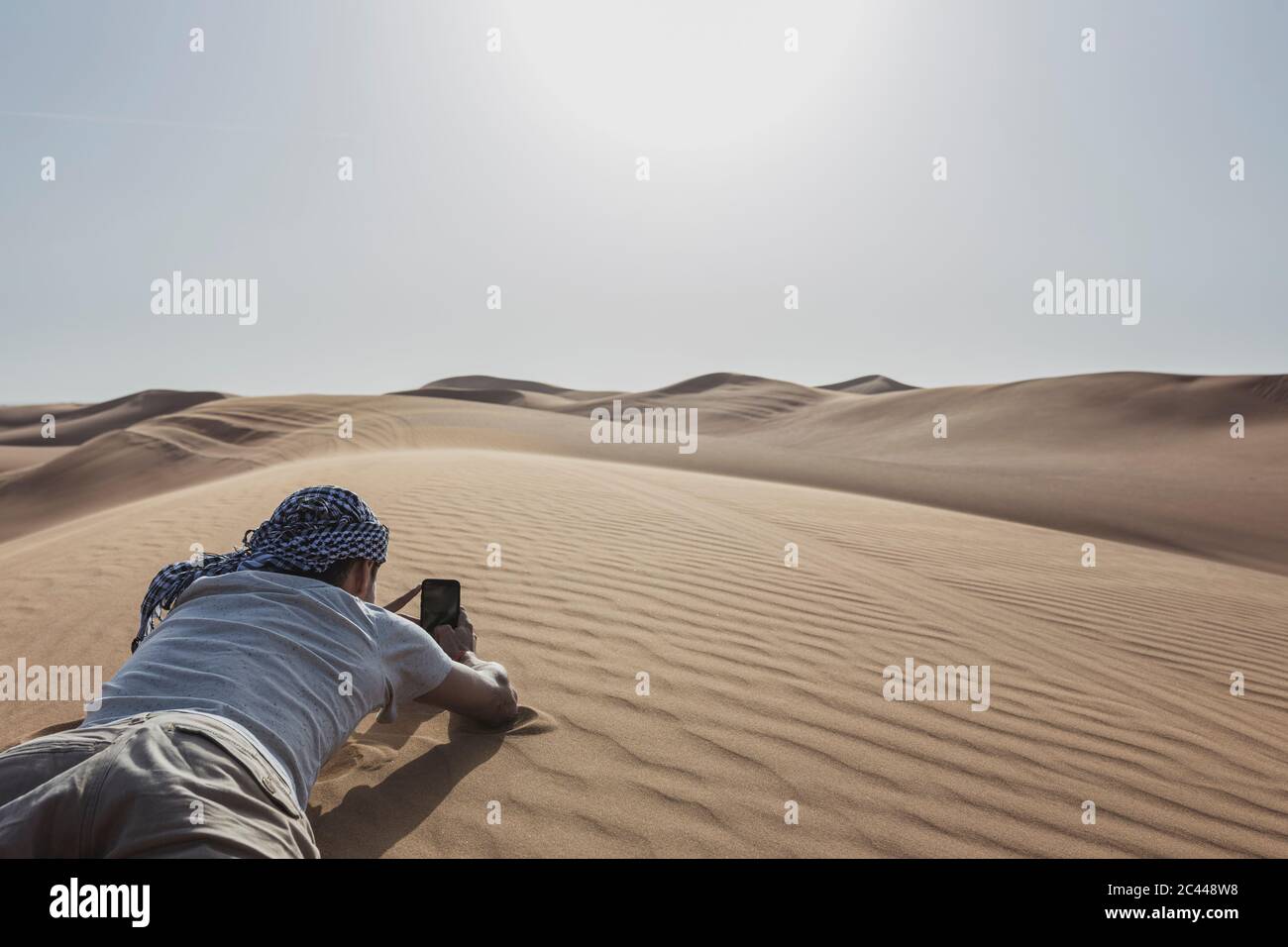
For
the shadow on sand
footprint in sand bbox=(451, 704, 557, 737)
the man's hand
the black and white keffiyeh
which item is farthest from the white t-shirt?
footprint in sand bbox=(451, 704, 557, 737)

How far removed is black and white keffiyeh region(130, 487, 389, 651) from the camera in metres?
2.32

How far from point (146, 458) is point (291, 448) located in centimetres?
464

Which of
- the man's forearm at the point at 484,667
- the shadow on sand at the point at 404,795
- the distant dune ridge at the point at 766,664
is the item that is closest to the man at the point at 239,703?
the man's forearm at the point at 484,667

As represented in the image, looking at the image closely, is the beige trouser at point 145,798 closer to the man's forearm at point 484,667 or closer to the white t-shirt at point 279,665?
the white t-shirt at point 279,665

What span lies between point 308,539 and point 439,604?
80cm

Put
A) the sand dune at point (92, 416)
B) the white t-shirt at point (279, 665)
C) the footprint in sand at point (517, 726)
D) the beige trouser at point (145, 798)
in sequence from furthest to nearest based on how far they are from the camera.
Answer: the sand dune at point (92, 416), the footprint in sand at point (517, 726), the white t-shirt at point (279, 665), the beige trouser at point (145, 798)

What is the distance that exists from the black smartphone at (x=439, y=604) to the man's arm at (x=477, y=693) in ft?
0.53

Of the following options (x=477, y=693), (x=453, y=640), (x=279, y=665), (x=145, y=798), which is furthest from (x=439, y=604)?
(x=145, y=798)

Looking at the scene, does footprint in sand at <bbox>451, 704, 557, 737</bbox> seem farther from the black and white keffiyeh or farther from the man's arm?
the black and white keffiyeh

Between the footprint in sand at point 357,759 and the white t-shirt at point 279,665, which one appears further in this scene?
the footprint in sand at point 357,759

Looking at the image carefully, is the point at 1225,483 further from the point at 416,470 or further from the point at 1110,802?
the point at 1110,802

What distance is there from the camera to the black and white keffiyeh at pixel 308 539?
2.32 meters

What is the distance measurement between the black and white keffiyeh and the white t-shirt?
0.14 meters

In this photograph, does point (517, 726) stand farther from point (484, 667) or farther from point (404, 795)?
point (404, 795)
